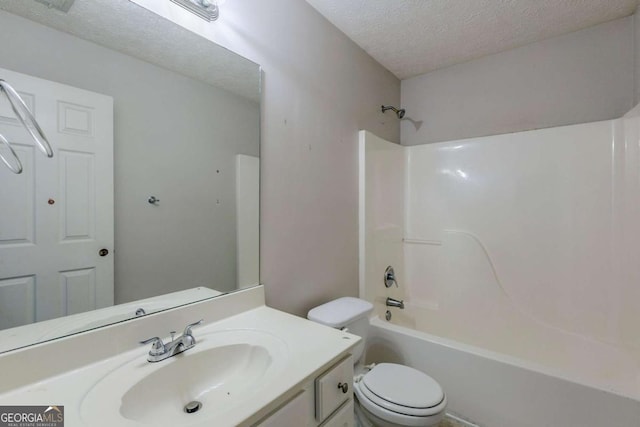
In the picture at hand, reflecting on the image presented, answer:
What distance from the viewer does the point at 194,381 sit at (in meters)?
0.90

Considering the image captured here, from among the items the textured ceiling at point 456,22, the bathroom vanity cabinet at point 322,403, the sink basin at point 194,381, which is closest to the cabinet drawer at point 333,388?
the bathroom vanity cabinet at point 322,403

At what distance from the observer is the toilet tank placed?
4.66ft

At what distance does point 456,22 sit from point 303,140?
48.5 inches

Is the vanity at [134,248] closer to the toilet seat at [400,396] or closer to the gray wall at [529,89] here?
the toilet seat at [400,396]

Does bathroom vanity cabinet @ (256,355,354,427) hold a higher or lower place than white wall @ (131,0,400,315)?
lower

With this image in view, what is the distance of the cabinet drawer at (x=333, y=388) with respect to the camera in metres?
0.85

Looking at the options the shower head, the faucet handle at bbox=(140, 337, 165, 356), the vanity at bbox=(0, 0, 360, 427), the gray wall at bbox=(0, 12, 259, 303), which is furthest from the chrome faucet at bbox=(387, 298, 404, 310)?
the faucet handle at bbox=(140, 337, 165, 356)

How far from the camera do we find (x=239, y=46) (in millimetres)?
1235

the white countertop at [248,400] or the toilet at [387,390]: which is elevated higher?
the white countertop at [248,400]

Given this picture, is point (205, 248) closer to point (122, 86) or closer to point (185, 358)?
point (185, 358)

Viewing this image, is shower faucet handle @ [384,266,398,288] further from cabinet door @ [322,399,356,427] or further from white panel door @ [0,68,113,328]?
white panel door @ [0,68,113,328]

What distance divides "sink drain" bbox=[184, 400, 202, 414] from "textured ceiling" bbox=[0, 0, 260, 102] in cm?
116

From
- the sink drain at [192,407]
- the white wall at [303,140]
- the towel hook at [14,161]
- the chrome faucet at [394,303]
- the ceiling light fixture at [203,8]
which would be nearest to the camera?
the towel hook at [14,161]

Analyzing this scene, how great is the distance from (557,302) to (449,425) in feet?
3.51
